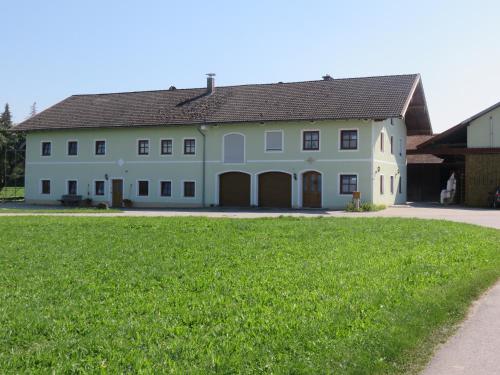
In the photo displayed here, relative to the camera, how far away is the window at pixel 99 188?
122 ft

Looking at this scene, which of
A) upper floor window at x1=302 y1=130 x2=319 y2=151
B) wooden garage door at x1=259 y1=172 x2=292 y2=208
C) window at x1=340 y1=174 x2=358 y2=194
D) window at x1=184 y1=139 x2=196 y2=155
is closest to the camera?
window at x1=340 y1=174 x2=358 y2=194

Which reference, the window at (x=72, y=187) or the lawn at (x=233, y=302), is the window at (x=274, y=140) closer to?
the window at (x=72, y=187)

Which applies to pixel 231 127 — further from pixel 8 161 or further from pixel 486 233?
pixel 8 161

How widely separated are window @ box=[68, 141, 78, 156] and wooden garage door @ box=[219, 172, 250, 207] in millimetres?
10521

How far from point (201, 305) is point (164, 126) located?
29.2m

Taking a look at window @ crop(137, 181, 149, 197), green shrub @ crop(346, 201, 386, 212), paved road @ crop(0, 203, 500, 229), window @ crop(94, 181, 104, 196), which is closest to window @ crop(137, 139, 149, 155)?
window @ crop(137, 181, 149, 197)

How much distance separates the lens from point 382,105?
31312 millimetres

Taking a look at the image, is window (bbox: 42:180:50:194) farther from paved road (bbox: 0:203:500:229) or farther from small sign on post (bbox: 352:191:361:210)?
small sign on post (bbox: 352:191:361:210)

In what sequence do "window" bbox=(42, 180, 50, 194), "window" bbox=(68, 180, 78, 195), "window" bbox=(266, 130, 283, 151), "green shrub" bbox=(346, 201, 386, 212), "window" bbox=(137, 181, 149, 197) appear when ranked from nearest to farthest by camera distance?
"green shrub" bbox=(346, 201, 386, 212)
"window" bbox=(266, 130, 283, 151)
"window" bbox=(137, 181, 149, 197)
"window" bbox=(68, 180, 78, 195)
"window" bbox=(42, 180, 50, 194)

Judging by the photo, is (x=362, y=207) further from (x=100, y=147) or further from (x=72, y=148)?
(x=72, y=148)

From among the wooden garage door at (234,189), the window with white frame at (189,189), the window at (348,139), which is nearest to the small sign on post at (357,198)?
the window at (348,139)

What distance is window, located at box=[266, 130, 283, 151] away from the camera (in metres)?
33.0

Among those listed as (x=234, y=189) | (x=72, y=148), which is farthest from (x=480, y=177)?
(x=72, y=148)

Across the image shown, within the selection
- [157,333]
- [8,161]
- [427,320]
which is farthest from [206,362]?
[8,161]
